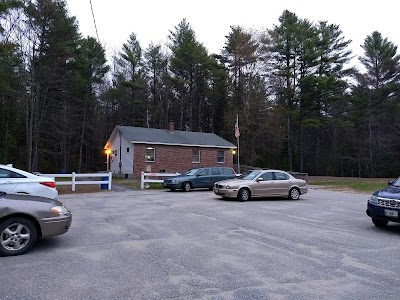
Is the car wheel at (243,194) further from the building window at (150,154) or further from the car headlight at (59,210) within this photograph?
the building window at (150,154)

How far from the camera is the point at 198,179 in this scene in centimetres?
2088

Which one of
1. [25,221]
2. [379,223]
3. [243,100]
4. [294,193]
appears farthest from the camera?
[243,100]

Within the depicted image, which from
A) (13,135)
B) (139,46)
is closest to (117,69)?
(139,46)

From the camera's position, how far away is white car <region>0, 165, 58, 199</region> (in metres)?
10.4

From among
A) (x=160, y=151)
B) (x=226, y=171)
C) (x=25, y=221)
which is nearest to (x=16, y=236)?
(x=25, y=221)

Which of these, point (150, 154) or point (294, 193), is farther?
point (150, 154)

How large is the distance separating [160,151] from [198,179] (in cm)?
1237

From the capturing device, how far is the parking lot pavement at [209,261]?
4582 millimetres

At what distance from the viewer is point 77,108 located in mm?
42062

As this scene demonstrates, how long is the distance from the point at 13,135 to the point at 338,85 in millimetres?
36775

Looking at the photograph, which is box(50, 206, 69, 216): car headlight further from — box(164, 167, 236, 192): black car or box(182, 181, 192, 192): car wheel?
box(182, 181, 192, 192): car wheel

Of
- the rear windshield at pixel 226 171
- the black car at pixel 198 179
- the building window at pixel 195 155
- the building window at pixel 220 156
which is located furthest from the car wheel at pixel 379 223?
the building window at pixel 220 156

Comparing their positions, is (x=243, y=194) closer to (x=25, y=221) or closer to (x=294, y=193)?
(x=294, y=193)

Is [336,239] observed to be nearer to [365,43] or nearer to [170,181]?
[170,181]
